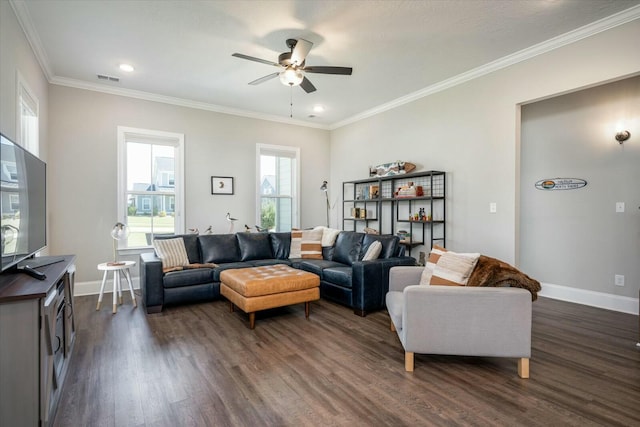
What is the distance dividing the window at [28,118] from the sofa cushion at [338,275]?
3411 millimetres

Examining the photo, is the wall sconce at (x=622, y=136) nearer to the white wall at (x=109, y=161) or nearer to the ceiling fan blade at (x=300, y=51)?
the ceiling fan blade at (x=300, y=51)

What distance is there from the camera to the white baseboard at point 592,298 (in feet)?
12.0

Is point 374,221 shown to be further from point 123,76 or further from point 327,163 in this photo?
point 123,76

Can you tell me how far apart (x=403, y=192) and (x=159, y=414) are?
3.96 meters

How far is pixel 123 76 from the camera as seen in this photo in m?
4.27

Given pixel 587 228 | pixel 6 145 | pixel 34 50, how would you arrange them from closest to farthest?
pixel 6 145
pixel 34 50
pixel 587 228

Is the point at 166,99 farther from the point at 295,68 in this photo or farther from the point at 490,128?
the point at 490,128

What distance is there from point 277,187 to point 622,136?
4.95m

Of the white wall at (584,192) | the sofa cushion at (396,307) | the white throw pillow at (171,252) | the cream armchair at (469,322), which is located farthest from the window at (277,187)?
the cream armchair at (469,322)

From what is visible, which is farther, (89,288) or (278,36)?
(89,288)

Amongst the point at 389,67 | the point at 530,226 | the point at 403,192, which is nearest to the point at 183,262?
the point at 403,192

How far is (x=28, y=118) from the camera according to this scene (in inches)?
144

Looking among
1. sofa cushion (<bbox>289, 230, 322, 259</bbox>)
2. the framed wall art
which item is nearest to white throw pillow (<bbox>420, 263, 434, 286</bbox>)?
sofa cushion (<bbox>289, 230, 322, 259</bbox>)

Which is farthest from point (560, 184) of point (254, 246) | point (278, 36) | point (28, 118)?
point (28, 118)
